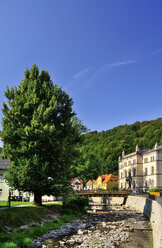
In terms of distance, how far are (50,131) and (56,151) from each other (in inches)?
126

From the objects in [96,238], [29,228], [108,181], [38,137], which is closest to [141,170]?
[108,181]

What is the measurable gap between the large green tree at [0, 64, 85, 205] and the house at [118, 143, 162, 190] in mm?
58946

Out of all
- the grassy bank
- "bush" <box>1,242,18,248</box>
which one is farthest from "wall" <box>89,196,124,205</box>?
→ "bush" <box>1,242,18,248</box>

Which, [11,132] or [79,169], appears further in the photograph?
[79,169]

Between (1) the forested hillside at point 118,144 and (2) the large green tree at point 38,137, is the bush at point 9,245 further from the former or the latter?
(1) the forested hillside at point 118,144

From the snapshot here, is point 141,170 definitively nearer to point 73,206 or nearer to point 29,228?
point 73,206

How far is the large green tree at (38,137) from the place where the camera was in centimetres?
2802

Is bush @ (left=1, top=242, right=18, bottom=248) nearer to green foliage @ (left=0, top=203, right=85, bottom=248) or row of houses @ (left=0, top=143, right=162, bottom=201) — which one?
green foliage @ (left=0, top=203, right=85, bottom=248)

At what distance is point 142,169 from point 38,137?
75.1 metres

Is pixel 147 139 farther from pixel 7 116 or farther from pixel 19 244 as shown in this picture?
pixel 19 244

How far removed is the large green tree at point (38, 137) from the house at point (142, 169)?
193 ft

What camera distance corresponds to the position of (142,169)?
316ft

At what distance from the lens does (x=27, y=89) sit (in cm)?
3206

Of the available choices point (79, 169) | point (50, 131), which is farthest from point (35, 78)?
point (79, 169)
